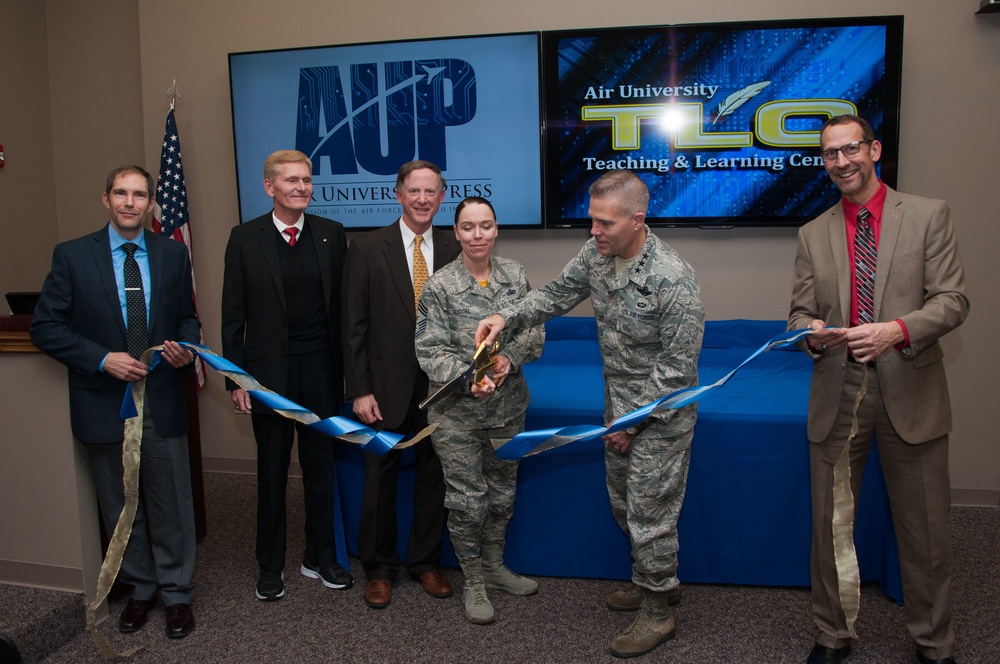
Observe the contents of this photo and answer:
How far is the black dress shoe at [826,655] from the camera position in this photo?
2.65 m

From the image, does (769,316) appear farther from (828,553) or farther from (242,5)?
(242,5)

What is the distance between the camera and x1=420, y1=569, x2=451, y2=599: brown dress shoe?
3.25 metres

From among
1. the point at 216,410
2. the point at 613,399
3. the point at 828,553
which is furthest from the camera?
the point at 216,410

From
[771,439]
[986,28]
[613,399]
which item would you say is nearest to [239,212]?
[613,399]

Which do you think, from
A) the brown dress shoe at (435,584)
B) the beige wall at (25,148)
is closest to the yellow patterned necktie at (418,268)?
the brown dress shoe at (435,584)

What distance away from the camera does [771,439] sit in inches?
125

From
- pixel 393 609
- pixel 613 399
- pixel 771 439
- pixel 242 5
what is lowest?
pixel 393 609

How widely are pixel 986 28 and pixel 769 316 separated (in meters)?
1.77

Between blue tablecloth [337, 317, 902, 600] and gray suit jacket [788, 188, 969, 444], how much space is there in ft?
1.99

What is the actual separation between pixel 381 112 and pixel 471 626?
113 inches

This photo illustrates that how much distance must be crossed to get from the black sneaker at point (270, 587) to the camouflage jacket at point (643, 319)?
59.1 inches

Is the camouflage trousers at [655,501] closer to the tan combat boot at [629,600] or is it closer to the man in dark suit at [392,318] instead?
the tan combat boot at [629,600]

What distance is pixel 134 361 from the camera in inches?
111

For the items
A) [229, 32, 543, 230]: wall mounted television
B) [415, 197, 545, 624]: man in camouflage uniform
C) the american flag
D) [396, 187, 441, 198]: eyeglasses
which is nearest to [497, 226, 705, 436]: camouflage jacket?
[415, 197, 545, 624]: man in camouflage uniform
